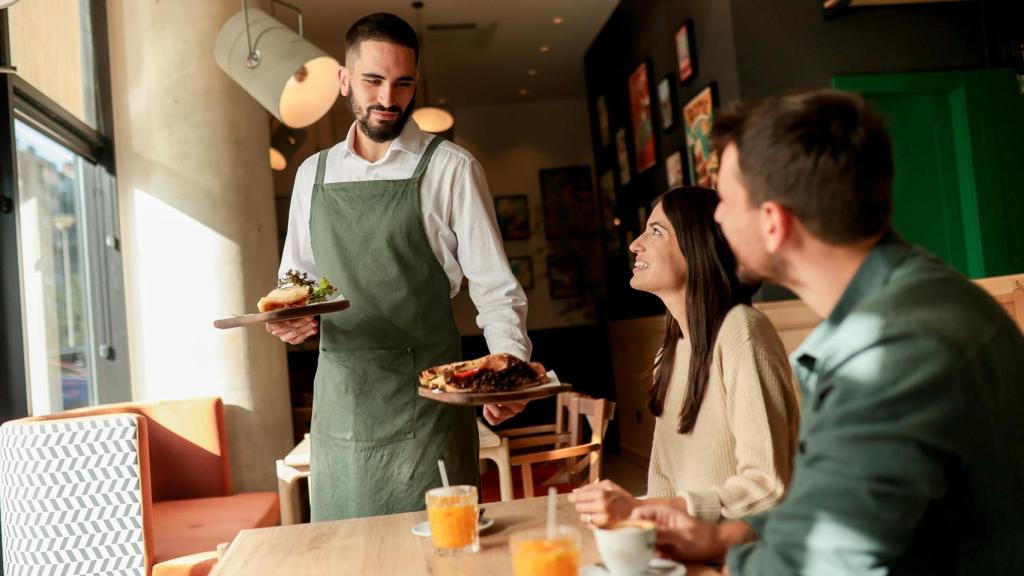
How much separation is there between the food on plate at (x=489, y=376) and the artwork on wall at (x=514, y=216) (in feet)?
27.5

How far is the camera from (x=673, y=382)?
1955 millimetres

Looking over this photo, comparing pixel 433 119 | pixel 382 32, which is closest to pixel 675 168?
pixel 433 119

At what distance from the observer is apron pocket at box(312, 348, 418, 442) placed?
2.05 meters

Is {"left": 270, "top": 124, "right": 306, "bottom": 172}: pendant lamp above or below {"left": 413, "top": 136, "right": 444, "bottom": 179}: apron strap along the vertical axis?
above

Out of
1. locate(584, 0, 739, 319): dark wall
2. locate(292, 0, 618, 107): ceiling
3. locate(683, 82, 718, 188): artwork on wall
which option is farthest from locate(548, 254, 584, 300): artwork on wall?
locate(683, 82, 718, 188): artwork on wall

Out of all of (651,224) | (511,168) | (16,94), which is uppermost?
(511,168)

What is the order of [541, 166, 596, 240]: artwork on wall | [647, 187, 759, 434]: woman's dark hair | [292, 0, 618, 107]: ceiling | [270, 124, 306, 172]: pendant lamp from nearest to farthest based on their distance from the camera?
1. [647, 187, 759, 434]: woman's dark hair
2. [292, 0, 618, 107]: ceiling
3. [270, 124, 306, 172]: pendant lamp
4. [541, 166, 596, 240]: artwork on wall

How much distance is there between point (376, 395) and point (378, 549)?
0.61 m

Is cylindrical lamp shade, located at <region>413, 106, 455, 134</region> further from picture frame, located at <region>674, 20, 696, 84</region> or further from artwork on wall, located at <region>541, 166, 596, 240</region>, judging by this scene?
artwork on wall, located at <region>541, 166, 596, 240</region>

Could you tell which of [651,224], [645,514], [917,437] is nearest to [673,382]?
[651,224]

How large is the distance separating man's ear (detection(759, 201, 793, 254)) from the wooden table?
1.51ft

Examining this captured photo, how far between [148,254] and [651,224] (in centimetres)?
335

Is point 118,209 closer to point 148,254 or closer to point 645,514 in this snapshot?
point 148,254

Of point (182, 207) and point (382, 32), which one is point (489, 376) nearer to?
point (382, 32)
